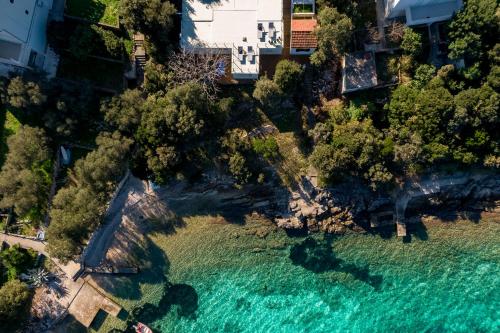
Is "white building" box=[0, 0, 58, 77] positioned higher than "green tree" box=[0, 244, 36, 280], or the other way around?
"white building" box=[0, 0, 58, 77]

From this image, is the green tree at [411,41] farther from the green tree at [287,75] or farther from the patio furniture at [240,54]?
the patio furniture at [240,54]

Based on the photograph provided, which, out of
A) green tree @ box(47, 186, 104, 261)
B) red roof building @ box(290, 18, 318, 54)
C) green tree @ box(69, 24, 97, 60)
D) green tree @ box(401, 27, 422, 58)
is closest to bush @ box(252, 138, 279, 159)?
red roof building @ box(290, 18, 318, 54)

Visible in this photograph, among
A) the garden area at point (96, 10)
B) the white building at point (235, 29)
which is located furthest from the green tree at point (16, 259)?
the white building at point (235, 29)

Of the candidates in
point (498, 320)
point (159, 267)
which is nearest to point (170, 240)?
point (159, 267)

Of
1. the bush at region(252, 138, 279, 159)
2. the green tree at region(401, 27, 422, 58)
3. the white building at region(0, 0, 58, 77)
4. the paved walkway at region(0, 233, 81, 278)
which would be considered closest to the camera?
the white building at region(0, 0, 58, 77)

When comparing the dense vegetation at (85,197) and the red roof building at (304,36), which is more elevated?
the red roof building at (304,36)

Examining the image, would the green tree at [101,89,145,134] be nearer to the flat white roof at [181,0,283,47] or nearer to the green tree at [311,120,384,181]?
the flat white roof at [181,0,283,47]

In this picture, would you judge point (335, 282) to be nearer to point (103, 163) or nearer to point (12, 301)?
point (103, 163)
